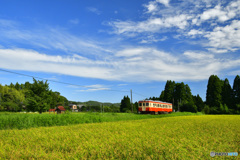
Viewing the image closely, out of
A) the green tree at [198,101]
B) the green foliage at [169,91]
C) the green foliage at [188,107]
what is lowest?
the green foliage at [188,107]

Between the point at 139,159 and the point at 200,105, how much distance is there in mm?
71911

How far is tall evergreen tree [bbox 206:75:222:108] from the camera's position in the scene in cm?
5500

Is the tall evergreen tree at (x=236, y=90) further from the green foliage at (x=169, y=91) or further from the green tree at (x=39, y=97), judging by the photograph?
the green tree at (x=39, y=97)

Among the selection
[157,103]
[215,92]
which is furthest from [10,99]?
[215,92]

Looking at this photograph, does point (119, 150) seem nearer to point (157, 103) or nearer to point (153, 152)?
point (153, 152)

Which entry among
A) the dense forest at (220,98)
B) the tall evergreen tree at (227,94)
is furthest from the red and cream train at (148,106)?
the tall evergreen tree at (227,94)

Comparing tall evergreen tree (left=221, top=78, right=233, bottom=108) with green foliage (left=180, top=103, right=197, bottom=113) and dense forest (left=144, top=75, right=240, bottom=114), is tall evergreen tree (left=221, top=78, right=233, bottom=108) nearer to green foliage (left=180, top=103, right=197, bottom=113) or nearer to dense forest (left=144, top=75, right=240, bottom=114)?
dense forest (left=144, top=75, right=240, bottom=114)

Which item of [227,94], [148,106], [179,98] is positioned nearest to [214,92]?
[227,94]

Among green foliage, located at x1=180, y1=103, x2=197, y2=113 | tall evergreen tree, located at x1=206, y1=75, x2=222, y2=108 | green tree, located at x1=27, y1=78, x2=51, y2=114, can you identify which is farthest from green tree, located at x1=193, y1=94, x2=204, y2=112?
green tree, located at x1=27, y1=78, x2=51, y2=114

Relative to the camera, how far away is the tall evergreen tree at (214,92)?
55.0m

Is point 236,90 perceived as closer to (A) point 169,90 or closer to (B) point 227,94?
(B) point 227,94

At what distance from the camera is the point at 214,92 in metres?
55.4

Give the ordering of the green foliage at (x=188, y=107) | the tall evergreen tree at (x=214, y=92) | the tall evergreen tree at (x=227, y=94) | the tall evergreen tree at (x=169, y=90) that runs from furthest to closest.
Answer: the tall evergreen tree at (x=169, y=90)
the green foliage at (x=188, y=107)
the tall evergreen tree at (x=214, y=92)
the tall evergreen tree at (x=227, y=94)

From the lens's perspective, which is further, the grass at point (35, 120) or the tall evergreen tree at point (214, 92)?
the tall evergreen tree at point (214, 92)
